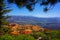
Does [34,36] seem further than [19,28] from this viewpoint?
No

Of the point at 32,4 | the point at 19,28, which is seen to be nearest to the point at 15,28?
the point at 19,28

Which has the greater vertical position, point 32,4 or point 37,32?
point 32,4

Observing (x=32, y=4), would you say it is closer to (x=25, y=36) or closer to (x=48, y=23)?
(x=25, y=36)

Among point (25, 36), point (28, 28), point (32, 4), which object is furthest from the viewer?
point (28, 28)

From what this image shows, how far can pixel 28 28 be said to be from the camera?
25.1ft

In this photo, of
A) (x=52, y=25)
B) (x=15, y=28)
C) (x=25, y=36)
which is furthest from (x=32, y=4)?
(x=15, y=28)

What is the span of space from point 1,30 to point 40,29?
3.30 ft

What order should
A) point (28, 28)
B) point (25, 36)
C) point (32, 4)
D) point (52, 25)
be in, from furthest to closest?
point (28, 28) < point (52, 25) < point (25, 36) < point (32, 4)

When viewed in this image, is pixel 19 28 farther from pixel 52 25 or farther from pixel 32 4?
pixel 32 4

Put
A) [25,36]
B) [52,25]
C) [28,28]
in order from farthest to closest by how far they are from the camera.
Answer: [28,28], [52,25], [25,36]

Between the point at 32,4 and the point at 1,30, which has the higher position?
the point at 32,4

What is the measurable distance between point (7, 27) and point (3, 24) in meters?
0.27

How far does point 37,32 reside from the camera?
23.8 feet

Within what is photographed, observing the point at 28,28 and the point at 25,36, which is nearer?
the point at 25,36
